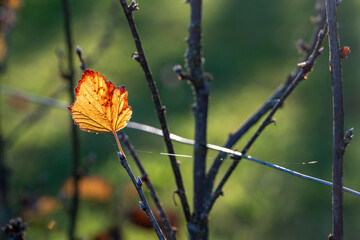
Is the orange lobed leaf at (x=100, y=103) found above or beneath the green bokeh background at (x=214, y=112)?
beneath

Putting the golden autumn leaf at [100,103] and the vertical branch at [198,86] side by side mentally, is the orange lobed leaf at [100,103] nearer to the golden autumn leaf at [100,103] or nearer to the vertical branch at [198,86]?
the golden autumn leaf at [100,103]

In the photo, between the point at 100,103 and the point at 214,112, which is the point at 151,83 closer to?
the point at 100,103

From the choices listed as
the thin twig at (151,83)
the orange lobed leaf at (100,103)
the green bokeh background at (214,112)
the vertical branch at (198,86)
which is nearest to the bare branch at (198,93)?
the vertical branch at (198,86)

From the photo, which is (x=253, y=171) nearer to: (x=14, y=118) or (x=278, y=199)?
(x=278, y=199)

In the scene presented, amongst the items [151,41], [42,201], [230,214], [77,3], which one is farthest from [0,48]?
[77,3]

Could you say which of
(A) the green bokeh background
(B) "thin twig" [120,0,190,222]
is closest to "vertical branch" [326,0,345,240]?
(B) "thin twig" [120,0,190,222]

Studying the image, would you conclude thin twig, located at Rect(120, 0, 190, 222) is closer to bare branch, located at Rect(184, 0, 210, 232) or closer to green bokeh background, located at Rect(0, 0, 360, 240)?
bare branch, located at Rect(184, 0, 210, 232)

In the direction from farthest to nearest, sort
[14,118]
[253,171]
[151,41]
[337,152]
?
[151,41]
[14,118]
[253,171]
[337,152]

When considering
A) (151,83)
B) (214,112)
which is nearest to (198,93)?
(151,83)
